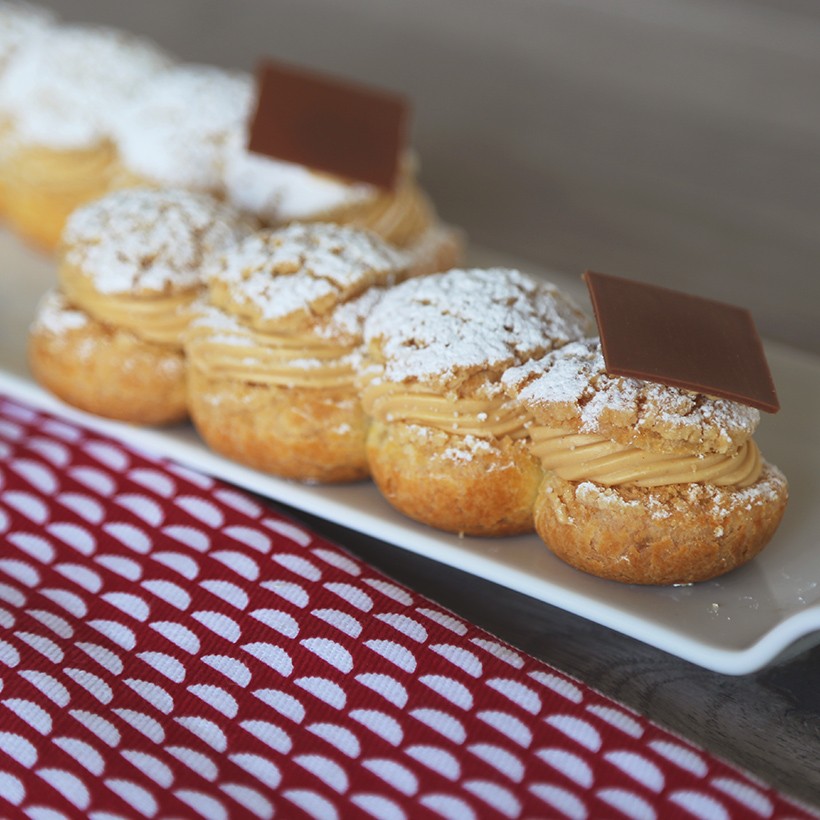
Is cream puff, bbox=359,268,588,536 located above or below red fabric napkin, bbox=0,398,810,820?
above

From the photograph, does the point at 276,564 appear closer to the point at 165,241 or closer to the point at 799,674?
the point at 165,241

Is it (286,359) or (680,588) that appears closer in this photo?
(680,588)

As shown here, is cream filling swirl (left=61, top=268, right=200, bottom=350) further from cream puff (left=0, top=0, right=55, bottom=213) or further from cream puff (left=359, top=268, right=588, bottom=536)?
cream puff (left=0, top=0, right=55, bottom=213)

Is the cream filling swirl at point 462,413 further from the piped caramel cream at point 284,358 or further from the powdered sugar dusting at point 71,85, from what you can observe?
the powdered sugar dusting at point 71,85

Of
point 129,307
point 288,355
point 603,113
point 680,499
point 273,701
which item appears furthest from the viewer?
point 603,113

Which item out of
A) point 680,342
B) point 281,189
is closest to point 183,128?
point 281,189

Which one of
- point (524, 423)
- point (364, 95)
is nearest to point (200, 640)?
point (524, 423)

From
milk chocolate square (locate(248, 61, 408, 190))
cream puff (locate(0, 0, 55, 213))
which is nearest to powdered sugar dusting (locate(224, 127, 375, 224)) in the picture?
milk chocolate square (locate(248, 61, 408, 190))

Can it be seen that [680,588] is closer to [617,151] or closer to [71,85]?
[71,85]
